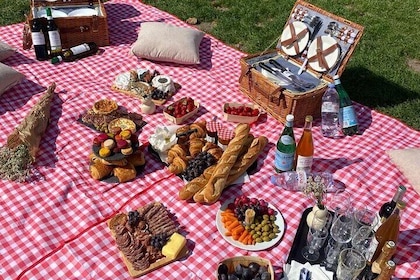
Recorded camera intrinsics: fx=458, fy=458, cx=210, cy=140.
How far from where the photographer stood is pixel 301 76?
4.63 meters

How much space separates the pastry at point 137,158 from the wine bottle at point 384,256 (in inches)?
77.2

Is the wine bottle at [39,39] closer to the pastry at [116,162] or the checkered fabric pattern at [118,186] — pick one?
the checkered fabric pattern at [118,186]

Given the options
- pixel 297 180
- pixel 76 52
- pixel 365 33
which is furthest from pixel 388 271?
pixel 365 33

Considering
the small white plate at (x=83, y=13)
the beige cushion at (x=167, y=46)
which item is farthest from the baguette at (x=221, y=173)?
the small white plate at (x=83, y=13)

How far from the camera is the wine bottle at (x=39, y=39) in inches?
199

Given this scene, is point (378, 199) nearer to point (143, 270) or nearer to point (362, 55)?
point (143, 270)

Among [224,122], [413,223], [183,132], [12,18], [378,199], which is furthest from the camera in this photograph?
[12,18]

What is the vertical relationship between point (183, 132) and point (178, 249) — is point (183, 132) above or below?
above

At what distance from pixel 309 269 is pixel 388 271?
0.53 meters

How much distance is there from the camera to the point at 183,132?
3.95 meters

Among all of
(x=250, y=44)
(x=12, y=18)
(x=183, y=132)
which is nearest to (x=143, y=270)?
(x=183, y=132)

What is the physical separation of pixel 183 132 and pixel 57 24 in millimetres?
2359

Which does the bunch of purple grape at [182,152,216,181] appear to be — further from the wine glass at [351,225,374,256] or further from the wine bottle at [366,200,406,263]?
the wine bottle at [366,200,406,263]

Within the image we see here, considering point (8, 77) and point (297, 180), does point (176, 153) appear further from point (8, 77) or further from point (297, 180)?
point (8, 77)
